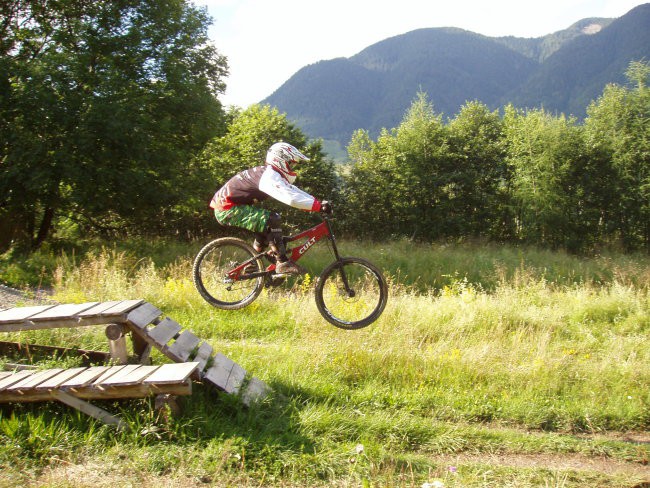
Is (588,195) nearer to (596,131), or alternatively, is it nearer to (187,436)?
(596,131)

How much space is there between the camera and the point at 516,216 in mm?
23656

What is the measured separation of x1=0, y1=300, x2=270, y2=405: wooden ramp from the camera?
5012 mm

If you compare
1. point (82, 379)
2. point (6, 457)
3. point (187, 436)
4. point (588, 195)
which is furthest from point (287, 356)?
point (588, 195)

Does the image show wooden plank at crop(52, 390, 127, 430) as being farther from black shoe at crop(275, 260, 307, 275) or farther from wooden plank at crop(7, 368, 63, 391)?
black shoe at crop(275, 260, 307, 275)

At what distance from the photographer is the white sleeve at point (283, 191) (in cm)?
523

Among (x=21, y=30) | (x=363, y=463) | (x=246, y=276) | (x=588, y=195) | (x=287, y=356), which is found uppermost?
(x=21, y=30)

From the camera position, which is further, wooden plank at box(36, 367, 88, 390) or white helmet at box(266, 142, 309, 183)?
white helmet at box(266, 142, 309, 183)

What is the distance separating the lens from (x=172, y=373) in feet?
15.3

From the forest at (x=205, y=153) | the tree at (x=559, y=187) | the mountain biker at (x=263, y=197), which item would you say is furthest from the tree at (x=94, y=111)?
the tree at (x=559, y=187)

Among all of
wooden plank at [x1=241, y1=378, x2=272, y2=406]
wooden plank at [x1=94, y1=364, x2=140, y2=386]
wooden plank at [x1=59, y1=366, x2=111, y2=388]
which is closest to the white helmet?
wooden plank at [x1=241, y1=378, x2=272, y2=406]

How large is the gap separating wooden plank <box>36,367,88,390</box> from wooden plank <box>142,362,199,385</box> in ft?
2.83

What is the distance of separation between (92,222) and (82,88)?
17.6 feet

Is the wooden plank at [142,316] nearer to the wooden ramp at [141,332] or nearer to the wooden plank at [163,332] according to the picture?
the wooden ramp at [141,332]

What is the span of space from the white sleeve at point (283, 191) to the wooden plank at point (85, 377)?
256cm
